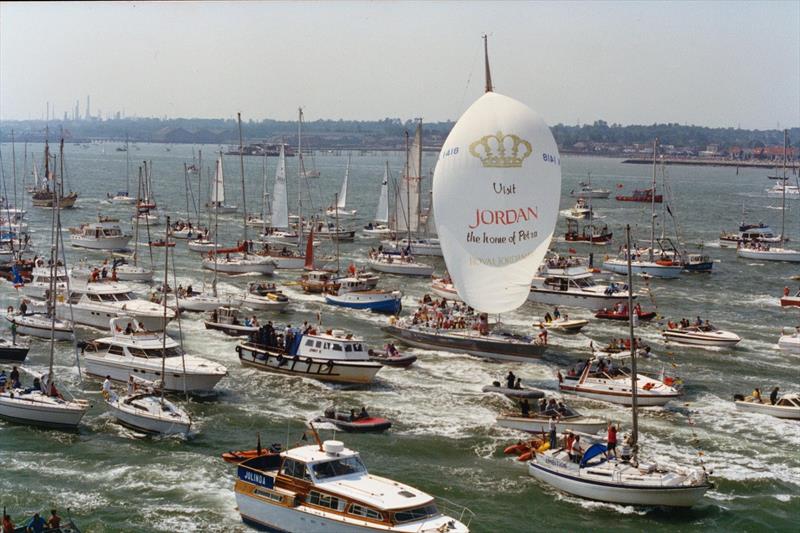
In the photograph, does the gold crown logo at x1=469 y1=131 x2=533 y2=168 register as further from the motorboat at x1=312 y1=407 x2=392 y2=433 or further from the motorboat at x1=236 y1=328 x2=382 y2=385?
the motorboat at x1=312 y1=407 x2=392 y2=433

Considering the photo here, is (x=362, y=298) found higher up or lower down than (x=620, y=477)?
higher up

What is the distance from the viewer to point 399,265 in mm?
86250

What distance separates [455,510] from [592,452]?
206 inches

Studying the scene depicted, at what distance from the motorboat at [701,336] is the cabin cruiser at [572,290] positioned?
29.6 ft

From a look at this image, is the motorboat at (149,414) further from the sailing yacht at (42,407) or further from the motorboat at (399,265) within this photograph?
the motorboat at (399,265)

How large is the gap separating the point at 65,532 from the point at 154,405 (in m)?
11.8

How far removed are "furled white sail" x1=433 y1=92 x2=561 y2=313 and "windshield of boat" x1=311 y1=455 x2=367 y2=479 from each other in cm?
1711

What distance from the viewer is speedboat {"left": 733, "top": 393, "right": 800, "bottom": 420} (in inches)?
1789

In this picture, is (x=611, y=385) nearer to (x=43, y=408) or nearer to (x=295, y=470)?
(x=295, y=470)

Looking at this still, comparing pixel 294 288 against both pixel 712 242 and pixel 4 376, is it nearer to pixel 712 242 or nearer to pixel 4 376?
pixel 4 376

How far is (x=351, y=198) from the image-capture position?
187 metres

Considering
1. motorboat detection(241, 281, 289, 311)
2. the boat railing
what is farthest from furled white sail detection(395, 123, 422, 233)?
the boat railing


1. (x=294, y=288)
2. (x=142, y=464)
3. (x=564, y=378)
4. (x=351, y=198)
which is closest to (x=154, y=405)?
(x=142, y=464)

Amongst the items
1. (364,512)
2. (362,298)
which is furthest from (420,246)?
(364,512)
